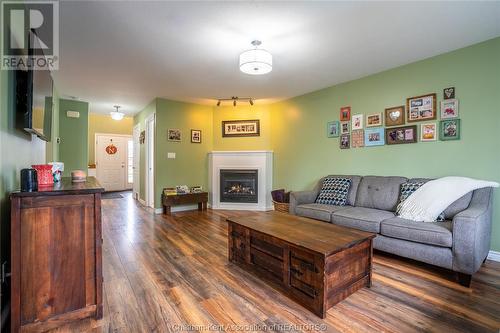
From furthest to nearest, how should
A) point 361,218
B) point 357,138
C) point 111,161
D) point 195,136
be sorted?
point 111,161 < point 195,136 < point 357,138 < point 361,218

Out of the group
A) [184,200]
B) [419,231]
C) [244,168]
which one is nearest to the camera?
[419,231]

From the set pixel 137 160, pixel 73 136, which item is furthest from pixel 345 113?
pixel 73 136

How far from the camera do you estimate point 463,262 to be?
6.46ft

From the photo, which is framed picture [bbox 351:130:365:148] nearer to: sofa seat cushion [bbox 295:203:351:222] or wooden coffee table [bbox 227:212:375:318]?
sofa seat cushion [bbox 295:203:351:222]

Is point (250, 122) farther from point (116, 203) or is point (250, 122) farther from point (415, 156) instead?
point (116, 203)

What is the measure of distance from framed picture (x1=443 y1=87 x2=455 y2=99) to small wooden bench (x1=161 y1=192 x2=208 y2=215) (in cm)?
424

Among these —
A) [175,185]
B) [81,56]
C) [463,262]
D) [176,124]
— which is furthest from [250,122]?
[463,262]

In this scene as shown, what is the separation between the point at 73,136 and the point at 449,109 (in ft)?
21.9

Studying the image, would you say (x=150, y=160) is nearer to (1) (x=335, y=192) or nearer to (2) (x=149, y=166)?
(2) (x=149, y=166)

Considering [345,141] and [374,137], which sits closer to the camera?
[374,137]

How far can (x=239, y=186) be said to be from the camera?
17.4ft

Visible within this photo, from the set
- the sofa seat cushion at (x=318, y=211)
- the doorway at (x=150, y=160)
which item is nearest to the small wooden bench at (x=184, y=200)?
the doorway at (x=150, y=160)

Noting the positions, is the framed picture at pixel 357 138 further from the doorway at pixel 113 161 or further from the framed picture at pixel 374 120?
the doorway at pixel 113 161

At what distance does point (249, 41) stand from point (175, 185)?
Result: 347 centimetres
